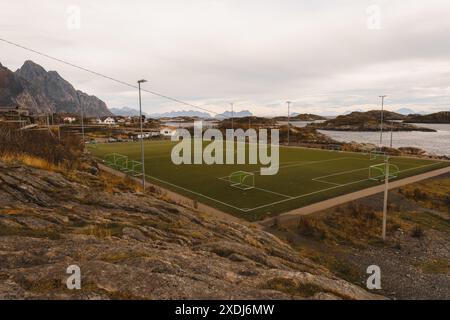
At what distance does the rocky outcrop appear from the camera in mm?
5762

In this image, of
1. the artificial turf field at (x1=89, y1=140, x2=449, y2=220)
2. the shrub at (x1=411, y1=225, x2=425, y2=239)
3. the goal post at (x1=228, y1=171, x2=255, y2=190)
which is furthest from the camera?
the goal post at (x1=228, y1=171, x2=255, y2=190)

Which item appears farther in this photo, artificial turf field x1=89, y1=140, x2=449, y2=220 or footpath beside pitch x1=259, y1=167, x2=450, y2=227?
artificial turf field x1=89, y1=140, x2=449, y2=220

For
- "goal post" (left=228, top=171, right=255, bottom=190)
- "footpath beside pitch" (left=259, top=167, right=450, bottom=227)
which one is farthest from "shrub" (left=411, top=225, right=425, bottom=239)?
"goal post" (left=228, top=171, right=255, bottom=190)

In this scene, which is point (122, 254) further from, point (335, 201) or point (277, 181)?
point (277, 181)

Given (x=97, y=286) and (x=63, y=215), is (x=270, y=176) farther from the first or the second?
(x=97, y=286)

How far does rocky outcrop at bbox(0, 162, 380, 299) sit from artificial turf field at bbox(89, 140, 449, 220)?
30.1 ft

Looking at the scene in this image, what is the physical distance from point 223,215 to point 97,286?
46.2ft

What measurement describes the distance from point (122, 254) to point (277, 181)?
23.9 m

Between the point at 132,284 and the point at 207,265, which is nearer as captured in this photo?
the point at 132,284

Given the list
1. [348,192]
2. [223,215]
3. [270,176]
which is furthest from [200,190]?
[348,192]

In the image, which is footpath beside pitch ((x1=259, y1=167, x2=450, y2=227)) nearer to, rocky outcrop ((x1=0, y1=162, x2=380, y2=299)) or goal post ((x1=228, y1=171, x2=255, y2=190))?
rocky outcrop ((x1=0, y1=162, x2=380, y2=299))

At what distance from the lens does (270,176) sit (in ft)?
106

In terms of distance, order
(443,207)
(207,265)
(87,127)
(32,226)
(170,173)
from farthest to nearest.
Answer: (87,127)
(170,173)
(443,207)
(32,226)
(207,265)

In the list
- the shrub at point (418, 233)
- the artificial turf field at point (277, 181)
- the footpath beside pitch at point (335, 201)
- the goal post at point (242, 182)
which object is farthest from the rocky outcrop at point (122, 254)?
the goal post at point (242, 182)
